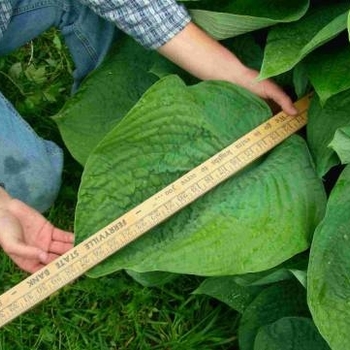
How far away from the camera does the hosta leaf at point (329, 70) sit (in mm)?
1178

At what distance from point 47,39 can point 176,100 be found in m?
0.72

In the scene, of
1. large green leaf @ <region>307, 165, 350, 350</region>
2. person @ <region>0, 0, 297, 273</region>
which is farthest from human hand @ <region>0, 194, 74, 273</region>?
large green leaf @ <region>307, 165, 350, 350</region>

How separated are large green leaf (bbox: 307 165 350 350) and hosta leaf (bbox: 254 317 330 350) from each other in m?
0.19

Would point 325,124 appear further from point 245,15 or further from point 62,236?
point 62,236

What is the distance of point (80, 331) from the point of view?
1.56 m

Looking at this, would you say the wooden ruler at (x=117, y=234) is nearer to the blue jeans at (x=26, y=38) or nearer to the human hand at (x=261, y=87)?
the human hand at (x=261, y=87)

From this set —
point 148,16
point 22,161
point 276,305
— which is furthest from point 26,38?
point 276,305

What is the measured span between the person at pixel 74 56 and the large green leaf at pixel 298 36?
0.24 feet

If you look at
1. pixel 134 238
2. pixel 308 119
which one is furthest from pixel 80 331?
pixel 308 119

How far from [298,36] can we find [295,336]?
17.0 inches

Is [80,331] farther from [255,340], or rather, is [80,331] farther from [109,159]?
[109,159]

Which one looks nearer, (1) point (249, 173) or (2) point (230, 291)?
(1) point (249, 173)

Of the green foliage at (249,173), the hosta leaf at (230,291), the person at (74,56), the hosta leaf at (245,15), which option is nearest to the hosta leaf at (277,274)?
the green foliage at (249,173)

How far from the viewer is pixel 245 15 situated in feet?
4.10
